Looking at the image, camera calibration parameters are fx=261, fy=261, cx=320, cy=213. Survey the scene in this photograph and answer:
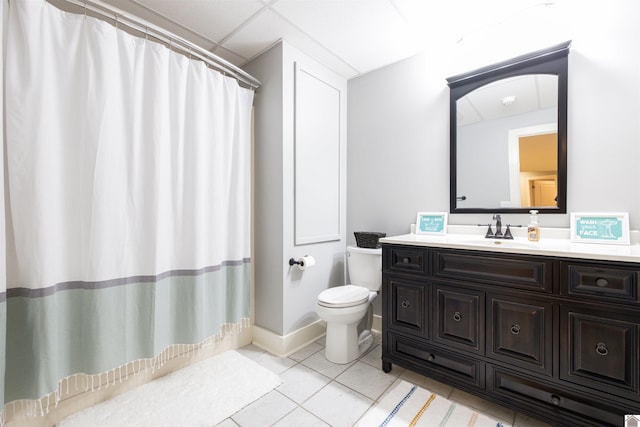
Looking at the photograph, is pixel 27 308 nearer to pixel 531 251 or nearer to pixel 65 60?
pixel 65 60

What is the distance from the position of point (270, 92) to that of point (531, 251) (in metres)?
1.99

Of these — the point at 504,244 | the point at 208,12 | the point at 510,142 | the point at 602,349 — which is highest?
the point at 208,12

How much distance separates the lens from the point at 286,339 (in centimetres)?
201

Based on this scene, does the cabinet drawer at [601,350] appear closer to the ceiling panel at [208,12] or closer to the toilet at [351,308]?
the toilet at [351,308]

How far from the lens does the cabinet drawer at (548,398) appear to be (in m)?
1.10

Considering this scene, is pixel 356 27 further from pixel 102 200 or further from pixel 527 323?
pixel 527 323

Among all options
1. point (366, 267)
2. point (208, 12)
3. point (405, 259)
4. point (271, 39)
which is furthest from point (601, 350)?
point (208, 12)

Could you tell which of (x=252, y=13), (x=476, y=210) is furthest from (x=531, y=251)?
(x=252, y=13)

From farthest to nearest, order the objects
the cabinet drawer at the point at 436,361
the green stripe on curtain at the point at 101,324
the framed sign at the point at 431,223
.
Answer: the framed sign at the point at 431,223 < the cabinet drawer at the point at 436,361 < the green stripe on curtain at the point at 101,324

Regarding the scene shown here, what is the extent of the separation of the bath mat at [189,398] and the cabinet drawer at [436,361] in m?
0.81

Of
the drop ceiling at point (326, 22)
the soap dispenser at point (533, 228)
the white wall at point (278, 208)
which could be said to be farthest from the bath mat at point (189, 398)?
the drop ceiling at point (326, 22)

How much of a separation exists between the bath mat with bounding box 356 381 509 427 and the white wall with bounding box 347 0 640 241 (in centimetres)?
116

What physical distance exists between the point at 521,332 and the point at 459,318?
274 mm

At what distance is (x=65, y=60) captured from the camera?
4.06ft
